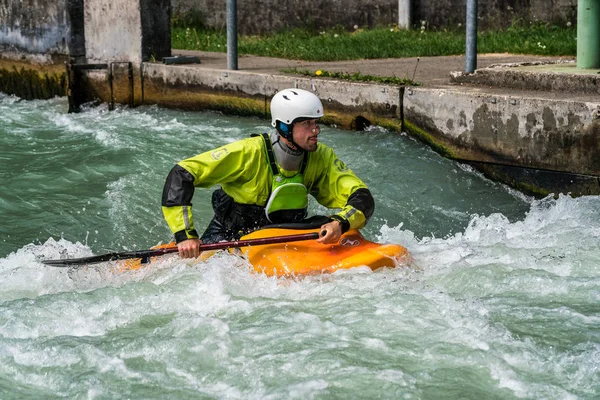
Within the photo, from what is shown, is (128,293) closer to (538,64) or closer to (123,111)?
(538,64)

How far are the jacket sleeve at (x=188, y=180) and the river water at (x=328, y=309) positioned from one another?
12.1 inches

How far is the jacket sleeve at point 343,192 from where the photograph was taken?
5.92m

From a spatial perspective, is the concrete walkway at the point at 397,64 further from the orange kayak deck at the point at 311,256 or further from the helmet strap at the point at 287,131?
Answer: the orange kayak deck at the point at 311,256

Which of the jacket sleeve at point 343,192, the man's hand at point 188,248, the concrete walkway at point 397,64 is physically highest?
the concrete walkway at point 397,64

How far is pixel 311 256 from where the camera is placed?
5797 mm

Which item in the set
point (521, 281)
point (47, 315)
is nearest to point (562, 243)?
point (521, 281)

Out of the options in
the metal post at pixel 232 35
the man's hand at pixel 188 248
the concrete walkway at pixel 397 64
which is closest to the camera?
the man's hand at pixel 188 248

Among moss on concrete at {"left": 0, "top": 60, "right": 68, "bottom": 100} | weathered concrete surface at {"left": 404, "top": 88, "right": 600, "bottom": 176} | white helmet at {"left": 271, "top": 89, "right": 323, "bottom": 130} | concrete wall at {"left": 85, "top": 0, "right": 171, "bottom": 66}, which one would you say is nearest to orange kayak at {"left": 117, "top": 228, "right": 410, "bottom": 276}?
white helmet at {"left": 271, "top": 89, "right": 323, "bottom": 130}

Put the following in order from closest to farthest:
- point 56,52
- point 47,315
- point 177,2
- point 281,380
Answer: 1. point 281,380
2. point 47,315
3. point 56,52
4. point 177,2

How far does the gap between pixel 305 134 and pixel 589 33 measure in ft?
11.5

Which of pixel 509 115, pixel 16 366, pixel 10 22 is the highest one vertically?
pixel 10 22

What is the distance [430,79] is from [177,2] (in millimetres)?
8168

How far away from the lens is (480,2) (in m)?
13.6

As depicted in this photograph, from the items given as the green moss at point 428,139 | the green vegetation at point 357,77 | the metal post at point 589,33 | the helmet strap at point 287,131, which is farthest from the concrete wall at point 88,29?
the helmet strap at point 287,131
